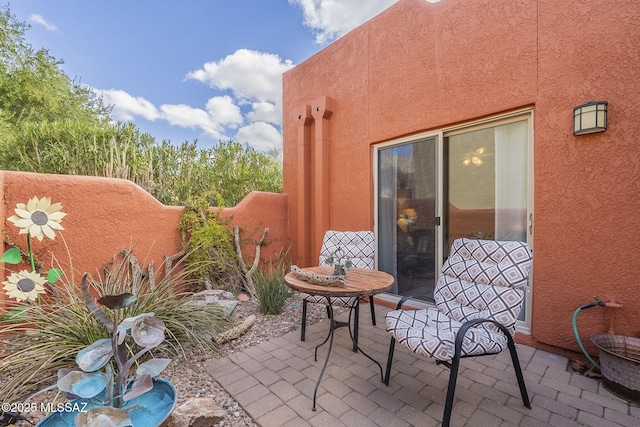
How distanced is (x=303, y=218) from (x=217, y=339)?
2.47 meters

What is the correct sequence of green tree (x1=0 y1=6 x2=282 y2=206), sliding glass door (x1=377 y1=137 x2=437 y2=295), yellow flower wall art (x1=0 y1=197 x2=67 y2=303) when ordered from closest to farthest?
yellow flower wall art (x1=0 y1=197 x2=67 y2=303), sliding glass door (x1=377 y1=137 x2=437 y2=295), green tree (x1=0 y1=6 x2=282 y2=206)

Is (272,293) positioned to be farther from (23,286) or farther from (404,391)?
(23,286)

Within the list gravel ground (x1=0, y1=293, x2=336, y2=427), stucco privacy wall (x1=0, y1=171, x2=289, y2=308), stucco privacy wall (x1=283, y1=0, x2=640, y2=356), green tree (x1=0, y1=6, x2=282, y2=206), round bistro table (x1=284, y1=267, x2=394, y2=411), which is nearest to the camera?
gravel ground (x1=0, y1=293, x2=336, y2=427)

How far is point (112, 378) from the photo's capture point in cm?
122

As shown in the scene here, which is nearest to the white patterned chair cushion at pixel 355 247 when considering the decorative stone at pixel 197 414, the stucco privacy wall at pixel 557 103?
the stucco privacy wall at pixel 557 103

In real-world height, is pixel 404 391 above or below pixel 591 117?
below

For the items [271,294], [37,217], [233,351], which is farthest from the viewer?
[271,294]

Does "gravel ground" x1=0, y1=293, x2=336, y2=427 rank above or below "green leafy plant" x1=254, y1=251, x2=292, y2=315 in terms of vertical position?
below

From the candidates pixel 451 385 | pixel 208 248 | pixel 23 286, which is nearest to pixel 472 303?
pixel 451 385

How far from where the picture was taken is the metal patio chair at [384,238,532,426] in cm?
158

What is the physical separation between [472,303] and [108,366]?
217 centimetres

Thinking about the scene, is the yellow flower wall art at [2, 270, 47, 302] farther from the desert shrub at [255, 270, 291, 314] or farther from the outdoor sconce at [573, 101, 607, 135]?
the outdoor sconce at [573, 101, 607, 135]

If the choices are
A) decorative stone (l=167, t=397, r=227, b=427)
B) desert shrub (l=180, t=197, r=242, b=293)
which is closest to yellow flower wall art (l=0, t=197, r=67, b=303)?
desert shrub (l=180, t=197, r=242, b=293)

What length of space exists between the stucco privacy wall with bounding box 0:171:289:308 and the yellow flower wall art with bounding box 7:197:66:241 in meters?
0.59
